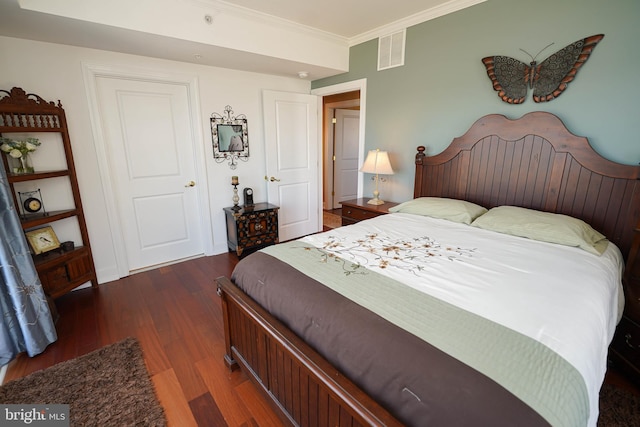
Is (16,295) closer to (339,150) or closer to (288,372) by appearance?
(288,372)

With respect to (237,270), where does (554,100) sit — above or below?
above

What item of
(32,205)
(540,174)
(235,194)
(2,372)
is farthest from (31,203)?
(540,174)

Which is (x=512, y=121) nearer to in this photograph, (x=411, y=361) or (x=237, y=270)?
(x=411, y=361)

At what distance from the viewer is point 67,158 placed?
98.7 inches

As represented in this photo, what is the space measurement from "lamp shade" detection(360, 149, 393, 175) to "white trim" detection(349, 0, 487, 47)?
4.15 feet

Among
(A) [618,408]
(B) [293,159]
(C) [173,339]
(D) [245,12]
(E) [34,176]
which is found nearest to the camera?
(A) [618,408]

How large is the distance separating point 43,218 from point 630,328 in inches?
162

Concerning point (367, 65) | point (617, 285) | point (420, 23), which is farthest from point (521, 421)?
point (367, 65)

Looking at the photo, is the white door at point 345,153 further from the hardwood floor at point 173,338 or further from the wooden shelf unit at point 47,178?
the wooden shelf unit at point 47,178

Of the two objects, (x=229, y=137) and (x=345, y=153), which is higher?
(x=229, y=137)

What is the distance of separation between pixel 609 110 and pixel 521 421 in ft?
7.53

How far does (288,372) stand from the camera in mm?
1302

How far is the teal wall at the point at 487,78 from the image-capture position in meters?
1.92

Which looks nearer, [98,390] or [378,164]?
[98,390]
